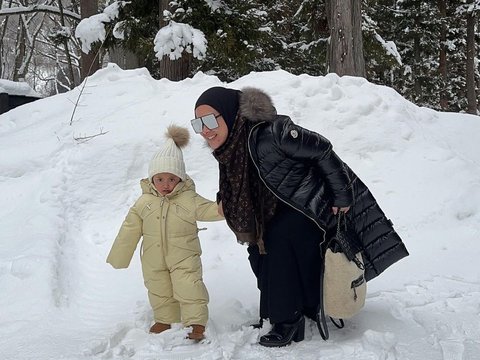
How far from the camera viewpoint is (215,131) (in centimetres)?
293

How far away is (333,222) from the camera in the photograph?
9.89 ft

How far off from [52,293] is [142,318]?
0.77 m

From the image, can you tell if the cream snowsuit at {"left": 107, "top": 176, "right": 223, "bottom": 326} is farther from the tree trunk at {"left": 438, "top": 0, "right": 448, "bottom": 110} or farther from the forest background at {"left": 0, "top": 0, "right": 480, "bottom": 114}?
the tree trunk at {"left": 438, "top": 0, "right": 448, "bottom": 110}

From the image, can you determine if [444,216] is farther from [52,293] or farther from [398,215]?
[52,293]

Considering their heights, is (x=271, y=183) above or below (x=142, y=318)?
above

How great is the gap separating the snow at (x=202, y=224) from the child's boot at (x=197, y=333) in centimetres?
6

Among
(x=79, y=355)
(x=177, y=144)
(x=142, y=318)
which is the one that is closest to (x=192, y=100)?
(x=177, y=144)

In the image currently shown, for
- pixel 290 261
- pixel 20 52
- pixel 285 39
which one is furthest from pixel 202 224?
pixel 20 52

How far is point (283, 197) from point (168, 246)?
2.82 feet

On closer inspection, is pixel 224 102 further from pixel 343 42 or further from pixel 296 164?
pixel 343 42

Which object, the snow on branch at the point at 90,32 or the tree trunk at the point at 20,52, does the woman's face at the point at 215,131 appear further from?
the tree trunk at the point at 20,52

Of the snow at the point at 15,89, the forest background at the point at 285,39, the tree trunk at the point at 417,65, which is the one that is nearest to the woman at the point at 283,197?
the forest background at the point at 285,39

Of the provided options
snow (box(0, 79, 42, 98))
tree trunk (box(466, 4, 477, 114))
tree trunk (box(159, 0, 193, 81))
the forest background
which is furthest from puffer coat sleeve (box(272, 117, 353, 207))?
tree trunk (box(466, 4, 477, 114))

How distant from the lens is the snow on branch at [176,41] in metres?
8.28
